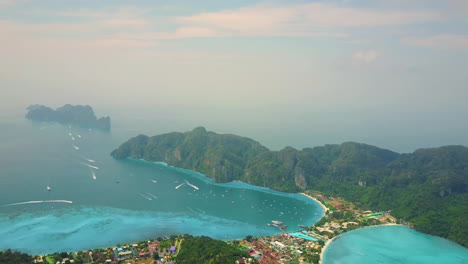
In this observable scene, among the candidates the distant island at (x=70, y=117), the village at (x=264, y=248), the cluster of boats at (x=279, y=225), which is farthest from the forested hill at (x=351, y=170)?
the distant island at (x=70, y=117)

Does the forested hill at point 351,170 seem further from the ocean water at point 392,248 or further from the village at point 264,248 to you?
the village at point 264,248

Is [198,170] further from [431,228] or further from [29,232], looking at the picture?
[431,228]

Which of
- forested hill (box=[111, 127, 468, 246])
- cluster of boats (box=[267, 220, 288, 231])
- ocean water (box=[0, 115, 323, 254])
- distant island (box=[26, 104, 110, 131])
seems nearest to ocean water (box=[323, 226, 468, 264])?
forested hill (box=[111, 127, 468, 246])

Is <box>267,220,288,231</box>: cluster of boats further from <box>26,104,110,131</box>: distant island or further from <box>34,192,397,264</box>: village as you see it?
<box>26,104,110,131</box>: distant island

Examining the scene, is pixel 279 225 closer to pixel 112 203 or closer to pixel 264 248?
pixel 264 248

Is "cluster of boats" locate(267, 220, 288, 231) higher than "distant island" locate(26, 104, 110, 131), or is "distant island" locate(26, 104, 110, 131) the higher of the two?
"distant island" locate(26, 104, 110, 131)

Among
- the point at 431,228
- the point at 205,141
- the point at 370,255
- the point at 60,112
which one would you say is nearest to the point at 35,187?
the point at 205,141

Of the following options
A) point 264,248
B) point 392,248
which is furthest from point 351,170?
point 264,248
